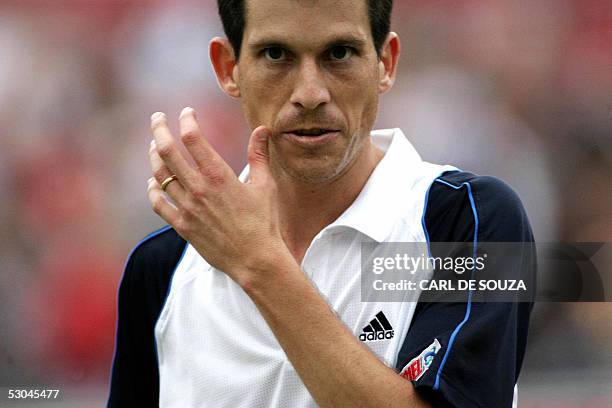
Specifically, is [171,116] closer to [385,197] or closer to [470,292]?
[385,197]

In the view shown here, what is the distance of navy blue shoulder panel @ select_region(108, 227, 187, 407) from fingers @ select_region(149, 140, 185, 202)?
1.17 ft

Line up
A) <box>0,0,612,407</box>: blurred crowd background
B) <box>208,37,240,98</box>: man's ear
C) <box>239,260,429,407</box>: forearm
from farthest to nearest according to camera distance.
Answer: <box>0,0,612,407</box>: blurred crowd background, <box>208,37,240,98</box>: man's ear, <box>239,260,429,407</box>: forearm

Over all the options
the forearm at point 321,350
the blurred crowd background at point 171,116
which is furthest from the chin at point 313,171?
the blurred crowd background at point 171,116

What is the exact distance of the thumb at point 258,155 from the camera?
1.64 meters

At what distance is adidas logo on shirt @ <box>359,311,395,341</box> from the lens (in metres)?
1.70

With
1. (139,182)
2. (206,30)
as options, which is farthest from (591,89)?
(139,182)

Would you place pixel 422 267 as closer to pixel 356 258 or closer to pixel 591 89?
pixel 356 258

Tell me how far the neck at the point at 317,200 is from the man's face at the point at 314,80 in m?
0.06

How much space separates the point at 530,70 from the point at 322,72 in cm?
302

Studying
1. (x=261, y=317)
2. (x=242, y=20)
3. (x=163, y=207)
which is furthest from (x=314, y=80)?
(x=261, y=317)

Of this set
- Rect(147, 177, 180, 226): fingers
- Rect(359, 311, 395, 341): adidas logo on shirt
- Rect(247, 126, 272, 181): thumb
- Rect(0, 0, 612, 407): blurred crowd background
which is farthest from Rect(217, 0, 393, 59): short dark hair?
Rect(0, 0, 612, 407): blurred crowd background

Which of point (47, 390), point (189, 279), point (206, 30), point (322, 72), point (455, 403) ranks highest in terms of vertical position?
point (206, 30)

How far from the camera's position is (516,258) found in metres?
1.67

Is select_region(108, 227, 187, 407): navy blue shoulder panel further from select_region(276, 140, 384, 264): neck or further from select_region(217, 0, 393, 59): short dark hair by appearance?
select_region(217, 0, 393, 59): short dark hair
